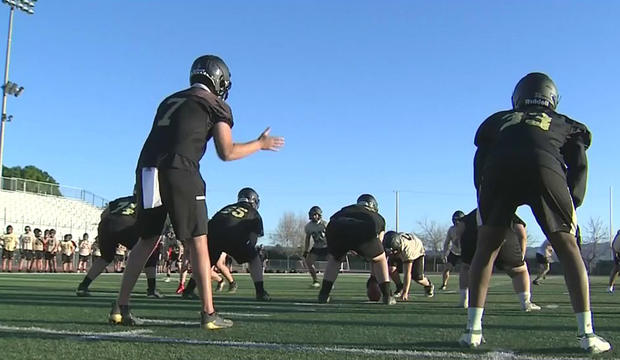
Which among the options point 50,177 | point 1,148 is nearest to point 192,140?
point 1,148

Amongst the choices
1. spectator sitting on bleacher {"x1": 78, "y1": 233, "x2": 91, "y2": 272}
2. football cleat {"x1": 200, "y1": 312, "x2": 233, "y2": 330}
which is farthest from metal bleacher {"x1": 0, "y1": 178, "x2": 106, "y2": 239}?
football cleat {"x1": 200, "y1": 312, "x2": 233, "y2": 330}

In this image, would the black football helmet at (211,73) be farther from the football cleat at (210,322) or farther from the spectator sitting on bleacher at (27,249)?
the spectator sitting on bleacher at (27,249)

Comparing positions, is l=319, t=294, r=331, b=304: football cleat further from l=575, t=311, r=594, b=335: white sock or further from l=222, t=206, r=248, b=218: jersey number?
l=575, t=311, r=594, b=335: white sock

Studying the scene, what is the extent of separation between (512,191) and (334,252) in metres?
5.34

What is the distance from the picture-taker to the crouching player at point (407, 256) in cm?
1120

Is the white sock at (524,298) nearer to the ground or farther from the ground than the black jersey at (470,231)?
nearer to the ground

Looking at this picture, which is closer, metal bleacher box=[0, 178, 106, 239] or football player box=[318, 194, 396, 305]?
football player box=[318, 194, 396, 305]

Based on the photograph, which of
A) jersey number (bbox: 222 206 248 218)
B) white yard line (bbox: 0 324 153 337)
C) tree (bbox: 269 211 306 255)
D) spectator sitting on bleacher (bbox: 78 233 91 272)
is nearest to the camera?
white yard line (bbox: 0 324 153 337)

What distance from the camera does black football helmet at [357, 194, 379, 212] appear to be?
31.7 ft

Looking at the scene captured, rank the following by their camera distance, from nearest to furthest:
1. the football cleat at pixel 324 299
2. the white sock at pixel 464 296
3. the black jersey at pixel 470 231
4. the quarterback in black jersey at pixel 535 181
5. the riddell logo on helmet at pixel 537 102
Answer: the quarterback in black jersey at pixel 535 181 < the riddell logo on helmet at pixel 537 102 < the black jersey at pixel 470 231 < the white sock at pixel 464 296 < the football cleat at pixel 324 299

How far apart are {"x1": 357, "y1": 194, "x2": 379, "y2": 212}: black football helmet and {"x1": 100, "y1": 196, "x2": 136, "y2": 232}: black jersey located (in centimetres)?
334

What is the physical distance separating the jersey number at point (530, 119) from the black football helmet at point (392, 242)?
22.9 ft

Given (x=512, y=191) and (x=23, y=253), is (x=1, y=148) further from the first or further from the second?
(x=512, y=191)

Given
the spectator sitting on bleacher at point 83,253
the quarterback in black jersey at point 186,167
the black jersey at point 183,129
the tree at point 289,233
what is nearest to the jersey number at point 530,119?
the quarterback in black jersey at point 186,167
